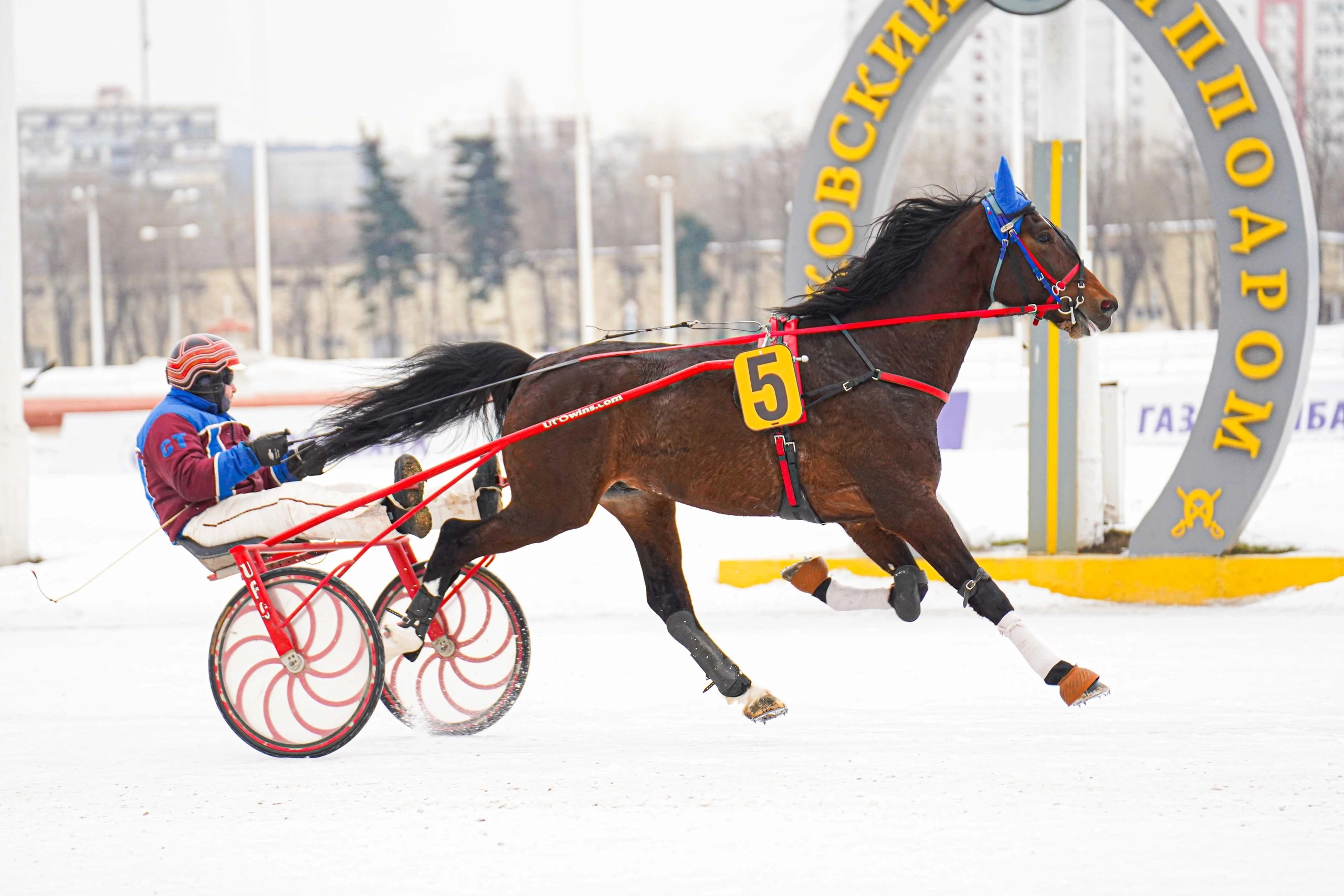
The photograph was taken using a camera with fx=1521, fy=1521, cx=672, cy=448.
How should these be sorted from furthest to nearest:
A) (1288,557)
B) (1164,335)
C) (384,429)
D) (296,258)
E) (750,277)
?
(296,258)
(750,277)
(1164,335)
(1288,557)
(384,429)

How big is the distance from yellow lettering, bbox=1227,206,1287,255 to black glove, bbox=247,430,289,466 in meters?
5.35

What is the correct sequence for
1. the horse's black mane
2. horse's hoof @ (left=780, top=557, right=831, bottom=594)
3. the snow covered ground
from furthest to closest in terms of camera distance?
1. horse's hoof @ (left=780, top=557, right=831, bottom=594)
2. the horse's black mane
3. the snow covered ground

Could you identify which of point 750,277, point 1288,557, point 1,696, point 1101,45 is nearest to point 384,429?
point 1,696

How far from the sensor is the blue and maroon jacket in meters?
5.11

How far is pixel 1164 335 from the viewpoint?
28047 mm

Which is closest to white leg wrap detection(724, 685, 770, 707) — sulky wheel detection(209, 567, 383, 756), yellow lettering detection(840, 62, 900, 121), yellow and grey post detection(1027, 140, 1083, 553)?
sulky wheel detection(209, 567, 383, 756)

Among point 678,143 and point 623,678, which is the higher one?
point 678,143

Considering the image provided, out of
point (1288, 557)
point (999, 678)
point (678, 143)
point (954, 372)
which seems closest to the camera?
point (954, 372)

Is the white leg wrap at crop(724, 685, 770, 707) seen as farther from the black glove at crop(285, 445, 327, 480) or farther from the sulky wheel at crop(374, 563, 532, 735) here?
the black glove at crop(285, 445, 327, 480)

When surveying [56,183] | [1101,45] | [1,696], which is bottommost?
[1,696]

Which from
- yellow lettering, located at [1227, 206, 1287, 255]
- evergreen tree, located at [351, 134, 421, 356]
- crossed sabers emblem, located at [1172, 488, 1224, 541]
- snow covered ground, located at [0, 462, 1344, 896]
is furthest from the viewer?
evergreen tree, located at [351, 134, 421, 356]

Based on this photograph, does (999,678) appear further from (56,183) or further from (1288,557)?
(56,183)

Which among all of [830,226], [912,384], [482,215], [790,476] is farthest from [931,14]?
[482,215]

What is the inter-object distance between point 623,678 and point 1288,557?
384cm
